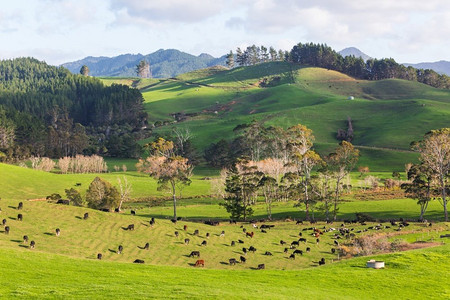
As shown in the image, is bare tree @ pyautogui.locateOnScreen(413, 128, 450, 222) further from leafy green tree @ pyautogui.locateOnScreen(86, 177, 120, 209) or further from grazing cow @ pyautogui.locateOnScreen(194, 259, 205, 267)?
leafy green tree @ pyautogui.locateOnScreen(86, 177, 120, 209)

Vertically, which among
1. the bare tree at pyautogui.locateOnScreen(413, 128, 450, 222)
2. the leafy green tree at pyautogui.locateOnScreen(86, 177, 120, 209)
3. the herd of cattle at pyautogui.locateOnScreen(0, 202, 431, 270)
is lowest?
the herd of cattle at pyautogui.locateOnScreen(0, 202, 431, 270)

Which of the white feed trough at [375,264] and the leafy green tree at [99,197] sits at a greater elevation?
the leafy green tree at [99,197]

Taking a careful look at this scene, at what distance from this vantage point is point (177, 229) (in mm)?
66438

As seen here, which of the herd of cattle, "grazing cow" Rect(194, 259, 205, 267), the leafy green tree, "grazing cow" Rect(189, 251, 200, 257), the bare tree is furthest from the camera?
the leafy green tree

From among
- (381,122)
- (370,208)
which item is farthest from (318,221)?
(381,122)

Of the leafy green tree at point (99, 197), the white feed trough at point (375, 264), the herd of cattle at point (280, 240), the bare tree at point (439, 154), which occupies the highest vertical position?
the bare tree at point (439, 154)

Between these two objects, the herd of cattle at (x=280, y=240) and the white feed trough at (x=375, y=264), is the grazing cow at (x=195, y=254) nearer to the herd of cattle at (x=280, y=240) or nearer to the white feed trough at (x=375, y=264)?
the herd of cattle at (x=280, y=240)

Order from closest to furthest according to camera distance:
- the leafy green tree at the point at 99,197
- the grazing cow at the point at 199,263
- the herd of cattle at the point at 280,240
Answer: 1. the grazing cow at the point at 199,263
2. the herd of cattle at the point at 280,240
3. the leafy green tree at the point at 99,197

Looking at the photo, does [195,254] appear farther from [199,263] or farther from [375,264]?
[375,264]

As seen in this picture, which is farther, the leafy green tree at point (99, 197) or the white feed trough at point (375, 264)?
the leafy green tree at point (99, 197)

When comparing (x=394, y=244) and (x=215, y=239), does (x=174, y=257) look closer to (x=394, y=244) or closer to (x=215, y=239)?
(x=215, y=239)

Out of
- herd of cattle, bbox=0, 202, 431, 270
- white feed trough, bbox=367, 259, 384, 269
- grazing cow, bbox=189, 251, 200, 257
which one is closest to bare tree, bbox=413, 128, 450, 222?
herd of cattle, bbox=0, 202, 431, 270

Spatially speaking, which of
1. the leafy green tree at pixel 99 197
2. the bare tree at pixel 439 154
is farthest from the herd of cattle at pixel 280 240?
the leafy green tree at pixel 99 197

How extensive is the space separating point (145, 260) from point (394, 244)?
32.8m
